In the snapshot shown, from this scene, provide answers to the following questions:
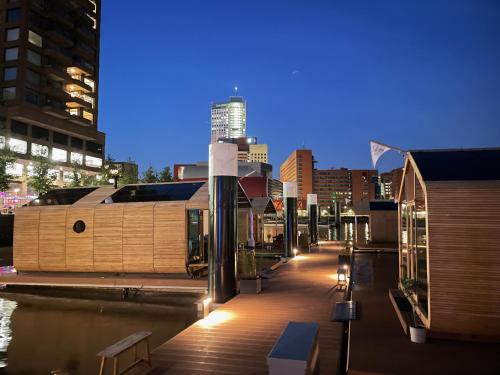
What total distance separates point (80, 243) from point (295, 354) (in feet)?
38.3

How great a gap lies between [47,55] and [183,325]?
47337 mm

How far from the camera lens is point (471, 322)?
585 cm

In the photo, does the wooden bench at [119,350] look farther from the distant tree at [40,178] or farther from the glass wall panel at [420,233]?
the distant tree at [40,178]

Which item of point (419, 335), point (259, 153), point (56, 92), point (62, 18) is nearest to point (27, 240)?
point (419, 335)

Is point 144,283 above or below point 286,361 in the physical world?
below

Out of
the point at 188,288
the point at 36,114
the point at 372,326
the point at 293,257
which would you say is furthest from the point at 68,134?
the point at 372,326

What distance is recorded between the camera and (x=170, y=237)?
12539mm

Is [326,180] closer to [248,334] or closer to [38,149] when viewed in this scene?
[38,149]

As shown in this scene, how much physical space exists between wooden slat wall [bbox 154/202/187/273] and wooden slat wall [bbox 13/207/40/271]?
4735 millimetres

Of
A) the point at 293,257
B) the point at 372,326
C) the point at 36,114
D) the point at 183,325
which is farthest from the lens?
the point at 36,114

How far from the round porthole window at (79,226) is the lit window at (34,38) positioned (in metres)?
40.3

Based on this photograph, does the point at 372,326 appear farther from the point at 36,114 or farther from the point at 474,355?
the point at 36,114

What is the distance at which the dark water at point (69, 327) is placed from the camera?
7.24 m

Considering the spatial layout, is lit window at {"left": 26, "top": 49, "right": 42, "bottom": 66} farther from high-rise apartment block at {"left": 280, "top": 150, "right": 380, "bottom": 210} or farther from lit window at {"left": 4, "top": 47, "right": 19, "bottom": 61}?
high-rise apartment block at {"left": 280, "top": 150, "right": 380, "bottom": 210}
